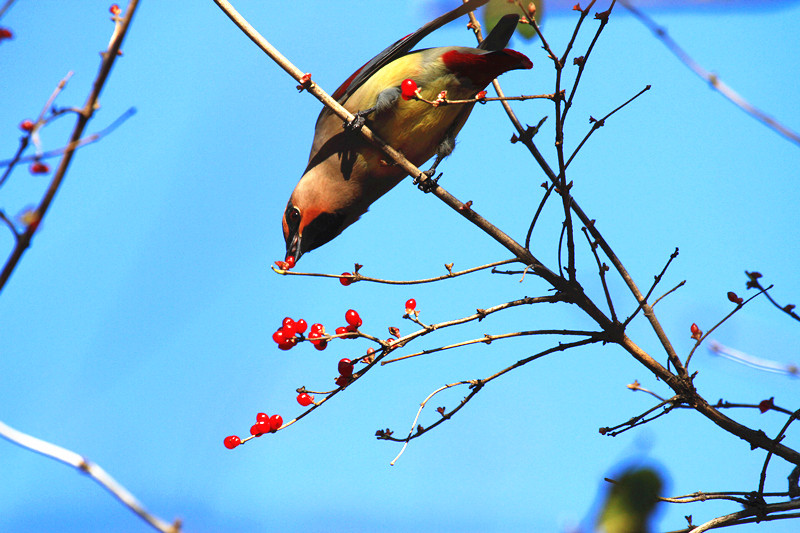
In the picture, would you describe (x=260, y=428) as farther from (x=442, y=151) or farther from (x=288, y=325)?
(x=442, y=151)

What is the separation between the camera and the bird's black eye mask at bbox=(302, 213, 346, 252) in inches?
182

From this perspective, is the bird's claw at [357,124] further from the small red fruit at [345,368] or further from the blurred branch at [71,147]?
the blurred branch at [71,147]

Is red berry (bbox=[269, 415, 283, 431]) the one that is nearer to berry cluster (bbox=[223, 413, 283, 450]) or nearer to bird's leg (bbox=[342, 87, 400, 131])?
berry cluster (bbox=[223, 413, 283, 450])

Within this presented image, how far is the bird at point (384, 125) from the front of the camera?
413cm

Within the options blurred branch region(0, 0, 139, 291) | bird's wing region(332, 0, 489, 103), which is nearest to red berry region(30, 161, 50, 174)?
blurred branch region(0, 0, 139, 291)

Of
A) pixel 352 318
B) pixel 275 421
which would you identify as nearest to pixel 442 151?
pixel 352 318

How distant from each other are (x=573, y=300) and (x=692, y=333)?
0.68m

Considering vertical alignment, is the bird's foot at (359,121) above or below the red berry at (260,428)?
above

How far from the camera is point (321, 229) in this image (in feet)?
15.3

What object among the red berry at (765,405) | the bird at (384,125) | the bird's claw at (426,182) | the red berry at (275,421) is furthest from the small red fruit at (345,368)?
the red berry at (765,405)

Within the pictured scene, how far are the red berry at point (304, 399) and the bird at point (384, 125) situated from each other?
1554 millimetres

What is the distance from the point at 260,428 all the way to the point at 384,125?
2.03m

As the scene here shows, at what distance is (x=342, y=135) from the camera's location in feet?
14.5

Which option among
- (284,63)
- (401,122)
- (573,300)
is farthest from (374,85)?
(573,300)
